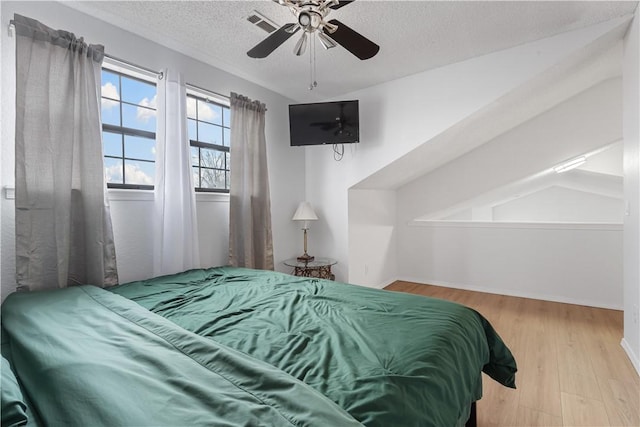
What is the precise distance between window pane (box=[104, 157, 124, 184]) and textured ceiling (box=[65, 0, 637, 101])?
99cm

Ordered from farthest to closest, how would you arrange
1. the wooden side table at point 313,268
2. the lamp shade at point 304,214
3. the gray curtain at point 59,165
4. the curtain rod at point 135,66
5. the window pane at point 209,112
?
the lamp shade at point 304,214, the wooden side table at point 313,268, the window pane at point 209,112, the curtain rod at point 135,66, the gray curtain at point 59,165

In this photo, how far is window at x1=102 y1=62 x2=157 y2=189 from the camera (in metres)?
2.25

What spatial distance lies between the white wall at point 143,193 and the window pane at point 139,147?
33 centimetres

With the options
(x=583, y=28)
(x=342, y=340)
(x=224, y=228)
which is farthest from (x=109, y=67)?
(x=583, y=28)

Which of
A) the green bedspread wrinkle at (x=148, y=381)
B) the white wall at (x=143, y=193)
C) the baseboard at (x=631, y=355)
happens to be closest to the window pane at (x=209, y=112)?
the white wall at (x=143, y=193)

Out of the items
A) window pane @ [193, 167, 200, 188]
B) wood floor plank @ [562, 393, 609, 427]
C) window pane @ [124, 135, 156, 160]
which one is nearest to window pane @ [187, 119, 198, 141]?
window pane @ [193, 167, 200, 188]

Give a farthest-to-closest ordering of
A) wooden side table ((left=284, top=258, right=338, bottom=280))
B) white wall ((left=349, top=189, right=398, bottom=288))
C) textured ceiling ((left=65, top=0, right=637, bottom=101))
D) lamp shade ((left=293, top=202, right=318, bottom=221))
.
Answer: white wall ((left=349, top=189, right=398, bottom=288))
lamp shade ((left=293, top=202, right=318, bottom=221))
wooden side table ((left=284, top=258, right=338, bottom=280))
textured ceiling ((left=65, top=0, right=637, bottom=101))

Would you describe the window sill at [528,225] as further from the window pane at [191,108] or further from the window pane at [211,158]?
the window pane at [191,108]

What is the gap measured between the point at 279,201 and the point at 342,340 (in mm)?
2559

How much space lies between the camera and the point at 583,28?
7.58 feet

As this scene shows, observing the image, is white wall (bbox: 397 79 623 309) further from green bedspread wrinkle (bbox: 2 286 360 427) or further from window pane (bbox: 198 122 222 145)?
green bedspread wrinkle (bbox: 2 286 360 427)

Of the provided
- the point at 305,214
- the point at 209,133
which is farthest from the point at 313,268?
the point at 209,133

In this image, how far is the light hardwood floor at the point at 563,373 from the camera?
5.55 feet

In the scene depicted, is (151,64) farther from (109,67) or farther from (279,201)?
(279,201)
